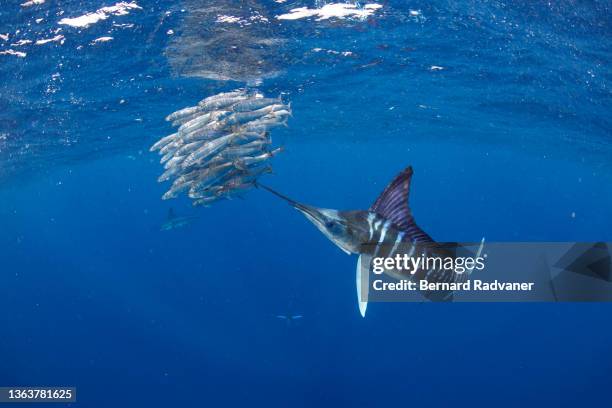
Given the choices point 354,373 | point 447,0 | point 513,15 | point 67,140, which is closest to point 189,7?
point 447,0

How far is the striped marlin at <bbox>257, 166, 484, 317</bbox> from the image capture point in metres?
3.01

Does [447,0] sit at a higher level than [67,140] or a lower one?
higher

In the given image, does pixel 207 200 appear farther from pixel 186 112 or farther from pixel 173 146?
pixel 186 112

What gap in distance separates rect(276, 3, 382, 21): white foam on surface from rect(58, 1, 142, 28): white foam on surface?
12.6ft

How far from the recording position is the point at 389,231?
10.4 feet

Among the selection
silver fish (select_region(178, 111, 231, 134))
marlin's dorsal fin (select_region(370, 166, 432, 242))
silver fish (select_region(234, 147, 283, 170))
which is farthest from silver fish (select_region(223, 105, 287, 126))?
marlin's dorsal fin (select_region(370, 166, 432, 242))

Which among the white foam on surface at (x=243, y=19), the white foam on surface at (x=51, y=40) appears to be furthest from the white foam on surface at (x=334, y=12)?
the white foam on surface at (x=51, y=40)

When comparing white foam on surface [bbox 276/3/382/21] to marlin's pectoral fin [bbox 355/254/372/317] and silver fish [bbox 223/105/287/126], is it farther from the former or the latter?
marlin's pectoral fin [bbox 355/254/372/317]

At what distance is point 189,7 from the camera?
10.9 m

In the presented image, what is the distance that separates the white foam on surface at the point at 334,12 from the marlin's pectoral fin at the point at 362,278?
9.90m

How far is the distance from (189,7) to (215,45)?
7.94 feet

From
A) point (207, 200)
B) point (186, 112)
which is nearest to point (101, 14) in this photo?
point (186, 112)

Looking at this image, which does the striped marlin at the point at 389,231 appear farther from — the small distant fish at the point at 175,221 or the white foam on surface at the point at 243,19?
the small distant fish at the point at 175,221

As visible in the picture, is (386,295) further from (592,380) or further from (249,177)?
(592,380)
